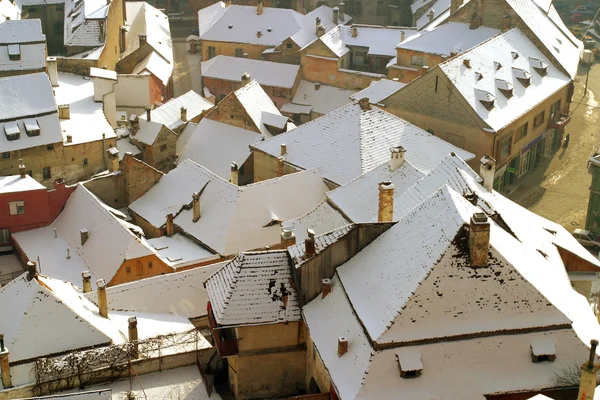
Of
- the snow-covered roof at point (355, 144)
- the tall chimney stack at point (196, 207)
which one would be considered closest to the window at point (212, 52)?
the snow-covered roof at point (355, 144)

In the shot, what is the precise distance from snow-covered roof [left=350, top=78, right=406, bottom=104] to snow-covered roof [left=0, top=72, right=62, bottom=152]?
77.0 ft

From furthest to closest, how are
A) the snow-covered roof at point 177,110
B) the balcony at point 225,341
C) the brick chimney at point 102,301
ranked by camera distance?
the snow-covered roof at point 177,110 < the brick chimney at point 102,301 < the balcony at point 225,341

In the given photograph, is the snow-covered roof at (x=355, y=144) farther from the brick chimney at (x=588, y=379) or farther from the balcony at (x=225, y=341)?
the brick chimney at (x=588, y=379)

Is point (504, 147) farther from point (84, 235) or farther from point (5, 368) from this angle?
point (5, 368)

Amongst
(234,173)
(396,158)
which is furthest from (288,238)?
(234,173)

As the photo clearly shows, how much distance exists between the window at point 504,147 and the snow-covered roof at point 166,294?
26.6m

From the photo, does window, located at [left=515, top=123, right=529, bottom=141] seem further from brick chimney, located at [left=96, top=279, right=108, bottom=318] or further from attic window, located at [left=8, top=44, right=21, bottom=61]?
attic window, located at [left=8, top=44, right=21, bottom=61]

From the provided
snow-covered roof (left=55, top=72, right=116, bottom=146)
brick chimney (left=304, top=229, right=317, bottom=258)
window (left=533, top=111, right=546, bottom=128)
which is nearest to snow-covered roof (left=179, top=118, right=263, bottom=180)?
snow-covered roof (left=55, top=72, right=116, bottom=146)

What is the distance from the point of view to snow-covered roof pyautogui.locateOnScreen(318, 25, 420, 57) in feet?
287

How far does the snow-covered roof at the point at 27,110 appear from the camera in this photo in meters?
65.8

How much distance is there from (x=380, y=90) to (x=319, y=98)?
971 centimetres

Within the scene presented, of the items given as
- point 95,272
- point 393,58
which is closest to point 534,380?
point 95,272

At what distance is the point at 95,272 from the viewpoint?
55781 millimetres

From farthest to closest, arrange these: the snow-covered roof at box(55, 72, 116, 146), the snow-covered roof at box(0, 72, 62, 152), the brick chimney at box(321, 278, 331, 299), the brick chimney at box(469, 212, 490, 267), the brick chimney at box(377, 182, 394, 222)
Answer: the snow-covered roof at box(55, 72, 116, 146) < the snow-covered roof at box(0, 72, 62, 152) < the brick chimney at box(377, 182, 394, 222) < the brick chimney at box(321, 278, 331, 299) < the brick chimney at box(469, 212, 490, 267)
